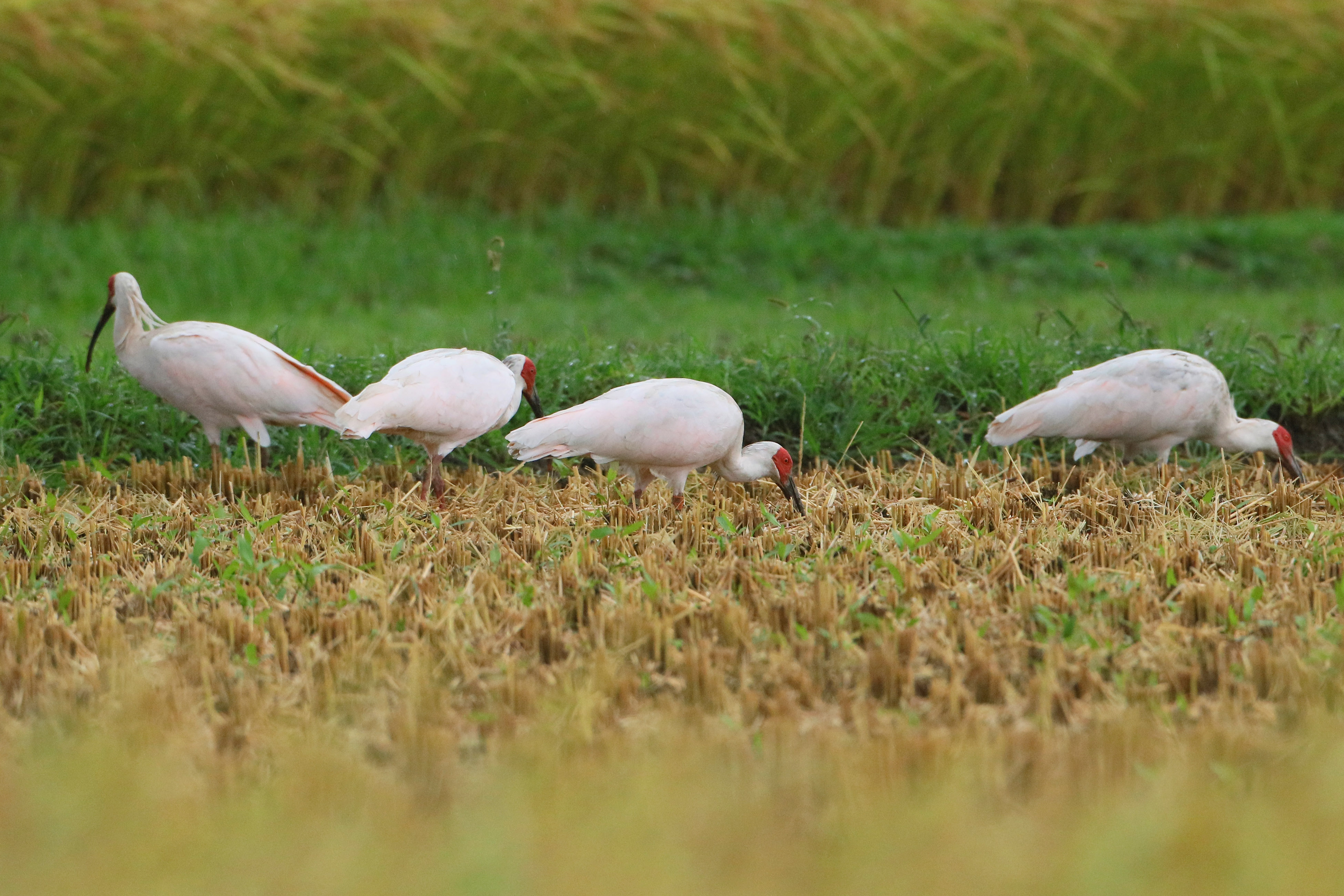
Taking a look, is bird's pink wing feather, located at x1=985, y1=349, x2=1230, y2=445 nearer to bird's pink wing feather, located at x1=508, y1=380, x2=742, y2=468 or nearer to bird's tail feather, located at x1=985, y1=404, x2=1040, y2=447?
bird's tail feather, located at x1=985, y1=404, x2=1040, y2=447

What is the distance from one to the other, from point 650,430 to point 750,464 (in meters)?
0.40

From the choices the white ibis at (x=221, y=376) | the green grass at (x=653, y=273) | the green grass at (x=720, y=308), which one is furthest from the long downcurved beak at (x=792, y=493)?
the green grass at (x=653, y=273)

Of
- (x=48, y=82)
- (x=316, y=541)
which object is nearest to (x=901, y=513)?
(x=316, y=541)

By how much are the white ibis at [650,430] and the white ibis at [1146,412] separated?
898 mm

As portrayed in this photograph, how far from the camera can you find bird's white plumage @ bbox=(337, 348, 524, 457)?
405 centimetres

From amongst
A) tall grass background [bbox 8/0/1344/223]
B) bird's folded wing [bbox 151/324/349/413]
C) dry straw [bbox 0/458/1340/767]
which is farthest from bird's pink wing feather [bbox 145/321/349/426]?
tall grass background [bbox 8/0/1344/223]

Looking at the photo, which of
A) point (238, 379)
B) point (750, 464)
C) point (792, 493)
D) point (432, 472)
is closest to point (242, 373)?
point (238, 379)

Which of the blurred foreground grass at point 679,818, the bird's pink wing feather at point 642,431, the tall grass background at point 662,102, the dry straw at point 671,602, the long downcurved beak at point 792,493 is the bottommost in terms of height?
the blurred foreground grass at point 679,818

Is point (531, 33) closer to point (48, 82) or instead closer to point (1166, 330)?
point (48, 82)

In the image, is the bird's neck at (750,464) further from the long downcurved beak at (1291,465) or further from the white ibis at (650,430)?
the long downcurved beak at (1291,465)

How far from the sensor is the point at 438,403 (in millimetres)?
4094

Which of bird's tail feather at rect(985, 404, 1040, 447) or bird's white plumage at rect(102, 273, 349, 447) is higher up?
bird's white plumage at rect(102, 273, 349, 447)

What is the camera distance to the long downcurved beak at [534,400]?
4.70 metres

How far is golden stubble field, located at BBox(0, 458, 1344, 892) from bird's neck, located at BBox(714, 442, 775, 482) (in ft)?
0.32
